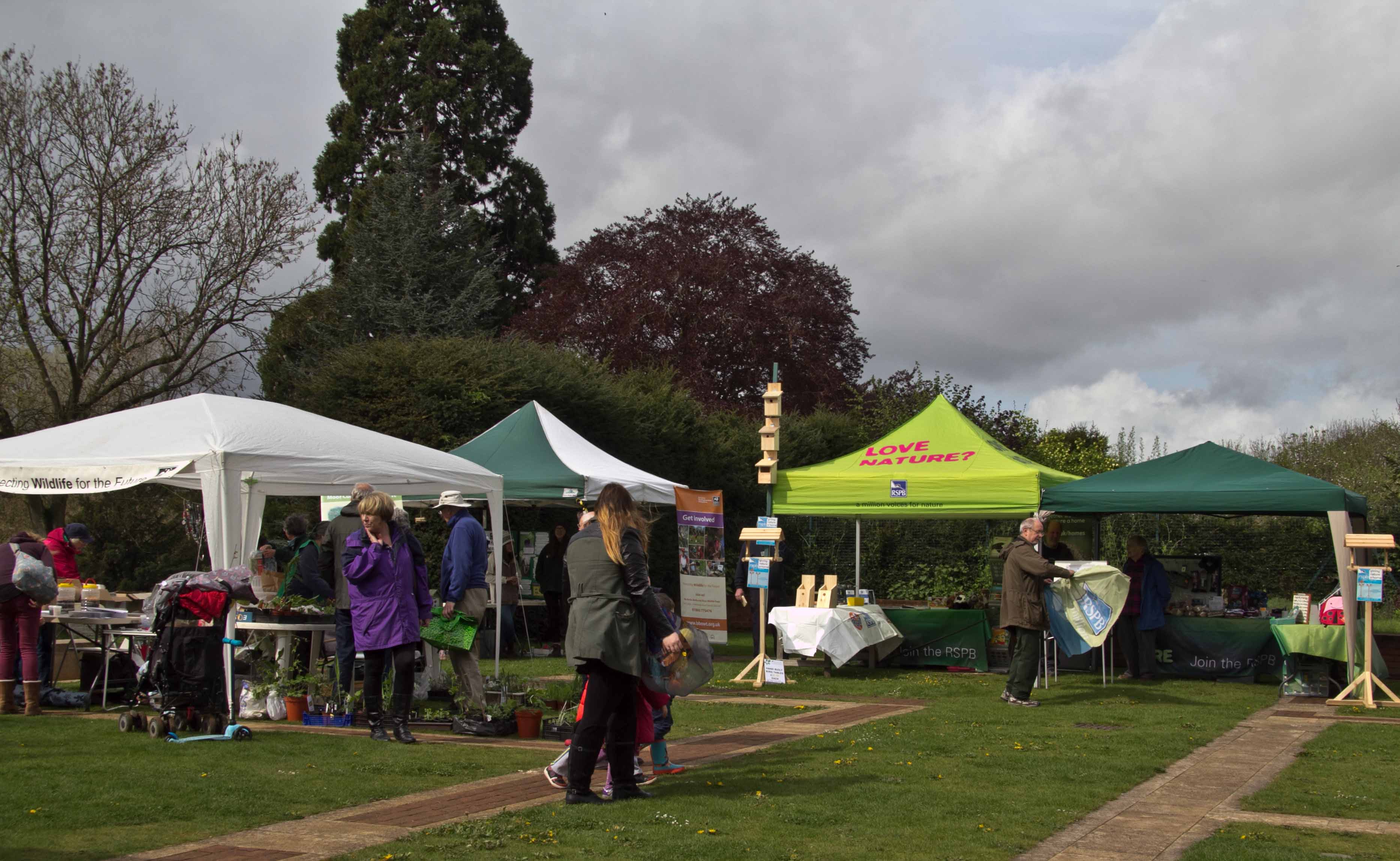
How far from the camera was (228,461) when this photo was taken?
9.81 metres

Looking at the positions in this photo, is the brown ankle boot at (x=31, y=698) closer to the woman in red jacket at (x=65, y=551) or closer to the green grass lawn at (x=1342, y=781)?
the woman in red jacket at (x=65, y=551)

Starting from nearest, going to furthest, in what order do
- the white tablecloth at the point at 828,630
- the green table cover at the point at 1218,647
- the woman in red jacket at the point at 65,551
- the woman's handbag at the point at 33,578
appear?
the woman's handbag at the point at 33,578, the woman in red jacket at the point at 65,551, the white tablecloth at the point at 828,630, the green table cover at the point at 1218,647

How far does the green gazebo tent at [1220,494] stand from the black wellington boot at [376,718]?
8073mm

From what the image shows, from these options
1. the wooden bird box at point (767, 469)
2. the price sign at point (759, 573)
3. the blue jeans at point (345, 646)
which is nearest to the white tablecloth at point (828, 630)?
the price sign at point (759, 573)

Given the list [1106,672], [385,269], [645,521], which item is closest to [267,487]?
[645,521]

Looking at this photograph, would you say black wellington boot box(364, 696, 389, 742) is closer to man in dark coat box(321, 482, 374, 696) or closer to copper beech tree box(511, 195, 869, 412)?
man in dark coat box(321, 482, 374, 696)

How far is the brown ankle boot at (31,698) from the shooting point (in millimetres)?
9945

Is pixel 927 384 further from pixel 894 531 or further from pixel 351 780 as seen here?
pixel 351 780

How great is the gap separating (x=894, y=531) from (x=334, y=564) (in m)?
14.0

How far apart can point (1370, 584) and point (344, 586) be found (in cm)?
972

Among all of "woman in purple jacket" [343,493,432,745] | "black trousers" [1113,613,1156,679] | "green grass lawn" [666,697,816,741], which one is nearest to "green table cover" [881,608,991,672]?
"black trousers" [1113,613,1156,679]

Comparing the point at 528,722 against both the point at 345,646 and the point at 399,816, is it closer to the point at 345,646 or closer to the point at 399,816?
the point at 345,646

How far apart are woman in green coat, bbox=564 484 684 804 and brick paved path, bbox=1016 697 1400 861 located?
2.10 meters

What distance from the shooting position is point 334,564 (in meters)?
9.56
